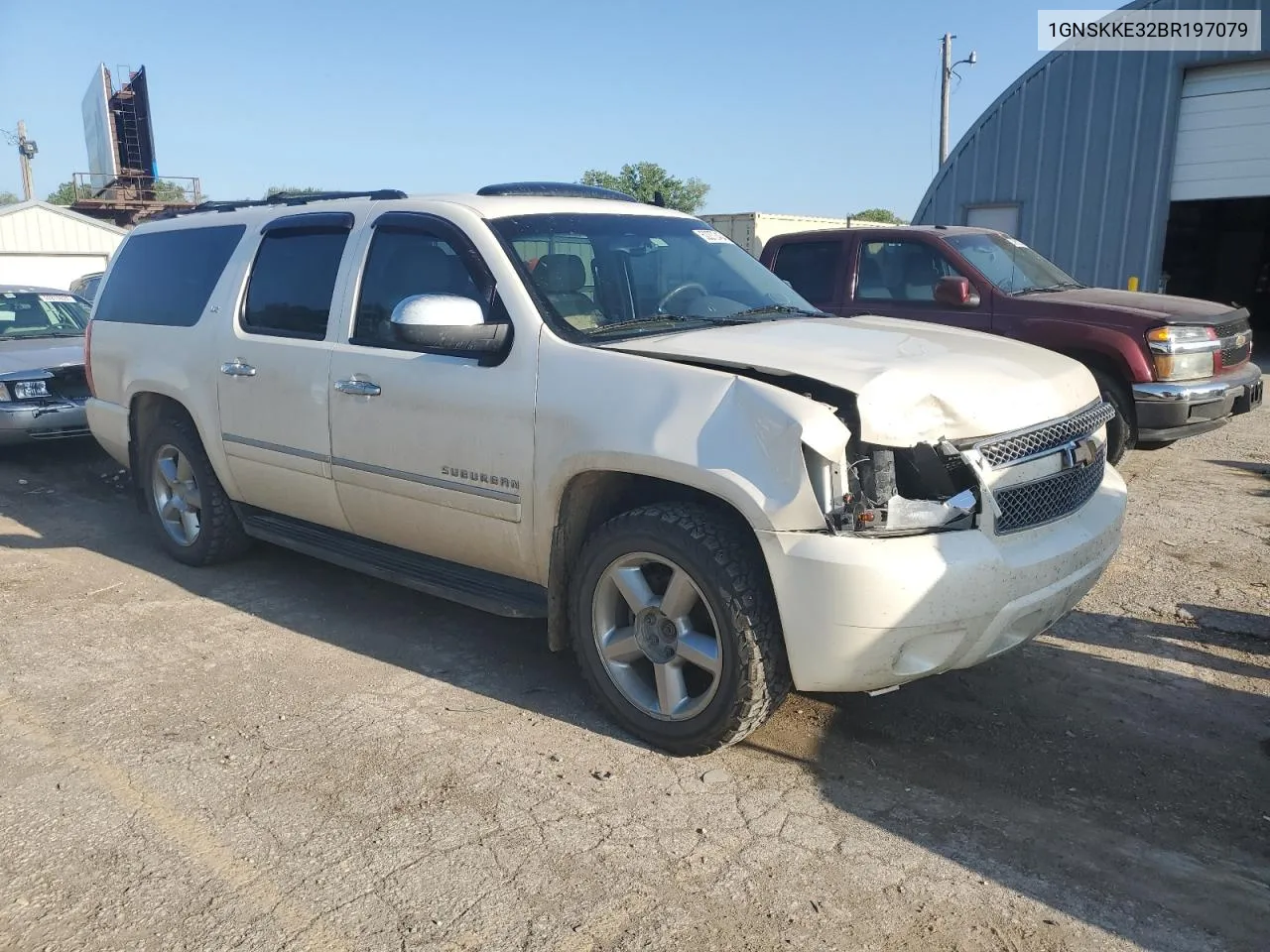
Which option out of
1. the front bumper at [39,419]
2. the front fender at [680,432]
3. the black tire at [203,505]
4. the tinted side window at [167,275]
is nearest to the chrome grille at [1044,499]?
the front fender at [680,432]

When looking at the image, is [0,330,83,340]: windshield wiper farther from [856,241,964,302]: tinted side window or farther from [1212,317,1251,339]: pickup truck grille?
[1212,317,1251,339]: pickup truck grille

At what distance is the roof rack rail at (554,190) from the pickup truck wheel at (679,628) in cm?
186

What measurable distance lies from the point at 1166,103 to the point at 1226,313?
377 inches

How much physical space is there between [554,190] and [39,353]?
6237 millimetres

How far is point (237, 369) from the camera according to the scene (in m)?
4.86

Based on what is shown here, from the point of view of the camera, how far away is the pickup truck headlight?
22.6ft

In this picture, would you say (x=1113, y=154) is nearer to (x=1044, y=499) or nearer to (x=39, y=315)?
(x=1044, y=499)

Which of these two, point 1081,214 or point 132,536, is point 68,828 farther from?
point 1081,214

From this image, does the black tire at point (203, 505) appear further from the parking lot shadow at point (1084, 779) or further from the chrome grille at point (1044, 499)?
the chrome grille at point (1044, 499)

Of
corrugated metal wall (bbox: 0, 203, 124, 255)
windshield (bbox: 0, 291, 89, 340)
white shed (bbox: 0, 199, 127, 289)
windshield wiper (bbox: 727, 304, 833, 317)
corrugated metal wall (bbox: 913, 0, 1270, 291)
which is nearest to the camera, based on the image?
windshield wiper (bbox: 727, 304, 833, 317)

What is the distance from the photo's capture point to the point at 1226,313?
7.56 m

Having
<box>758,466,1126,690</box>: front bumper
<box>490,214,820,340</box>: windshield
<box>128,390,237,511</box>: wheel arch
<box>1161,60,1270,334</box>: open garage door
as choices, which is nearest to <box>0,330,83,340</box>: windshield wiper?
<box>128,390,237,511</box>: wheel arch

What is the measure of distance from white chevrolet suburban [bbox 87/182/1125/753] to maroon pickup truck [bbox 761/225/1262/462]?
135 inches

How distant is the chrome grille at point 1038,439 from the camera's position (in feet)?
10.4
